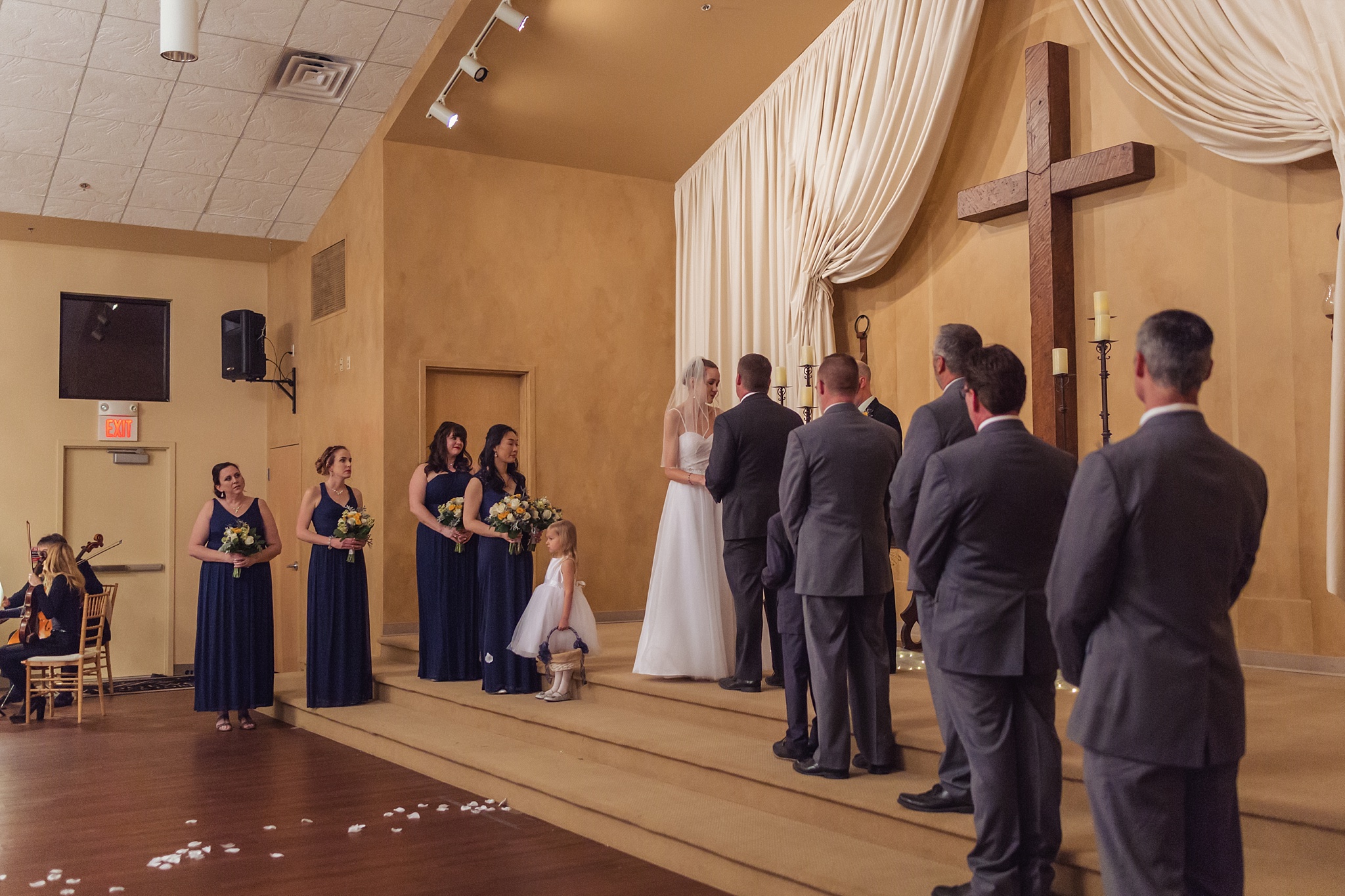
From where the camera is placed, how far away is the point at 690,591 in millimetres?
5773

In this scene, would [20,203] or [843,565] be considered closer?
[843,565]

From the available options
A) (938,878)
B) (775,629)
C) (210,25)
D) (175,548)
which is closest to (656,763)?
(775,629)

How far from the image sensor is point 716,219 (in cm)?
858

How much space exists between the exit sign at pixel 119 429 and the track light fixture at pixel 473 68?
5.01m

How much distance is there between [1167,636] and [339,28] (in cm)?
742

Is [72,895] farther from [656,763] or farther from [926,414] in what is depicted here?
[926,414]

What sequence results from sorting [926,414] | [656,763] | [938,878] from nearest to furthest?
[938,878]
[926,414]
[656,763]

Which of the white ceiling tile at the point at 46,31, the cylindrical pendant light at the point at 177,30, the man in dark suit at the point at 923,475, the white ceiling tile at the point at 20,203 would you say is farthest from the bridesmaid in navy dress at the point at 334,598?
the man in dark suit at the point at 923,475

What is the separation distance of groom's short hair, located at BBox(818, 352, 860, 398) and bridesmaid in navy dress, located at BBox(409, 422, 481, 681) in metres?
3.61

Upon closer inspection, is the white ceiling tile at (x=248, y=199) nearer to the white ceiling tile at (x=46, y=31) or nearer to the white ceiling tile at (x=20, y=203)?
the white ceiling tile at (x=20, y=203)

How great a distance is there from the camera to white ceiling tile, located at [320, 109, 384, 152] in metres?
8.80

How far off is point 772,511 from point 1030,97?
2.71 m

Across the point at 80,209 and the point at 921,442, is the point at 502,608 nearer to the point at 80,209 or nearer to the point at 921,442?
the point at 921,442

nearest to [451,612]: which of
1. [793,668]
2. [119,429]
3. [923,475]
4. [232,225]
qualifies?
[793,668]
